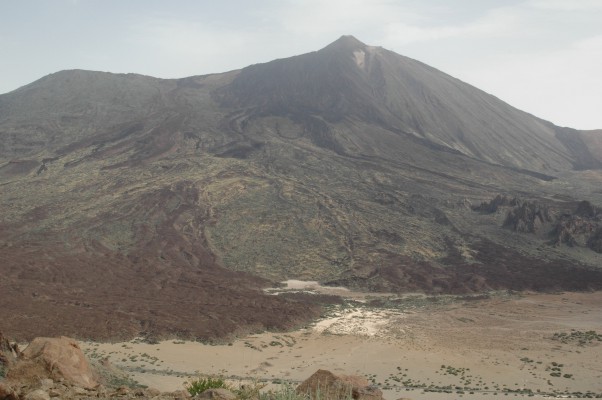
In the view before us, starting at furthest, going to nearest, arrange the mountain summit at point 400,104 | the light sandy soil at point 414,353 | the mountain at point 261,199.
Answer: the mountain summit at point 400,104
the mountain at point 261,199
the light sandy soil at point 414,353

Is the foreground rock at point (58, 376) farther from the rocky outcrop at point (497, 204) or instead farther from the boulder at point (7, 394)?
the rocky outcrop at point (497, 204)

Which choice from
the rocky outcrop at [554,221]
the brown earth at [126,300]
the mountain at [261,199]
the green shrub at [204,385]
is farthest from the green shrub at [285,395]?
the rocky outcrop at [554,221]

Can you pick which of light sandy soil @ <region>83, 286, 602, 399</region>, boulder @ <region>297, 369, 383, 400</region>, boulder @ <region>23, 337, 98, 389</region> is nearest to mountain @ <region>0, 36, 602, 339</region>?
light sandy soil @ <region>83, 286, 602, 399</region>

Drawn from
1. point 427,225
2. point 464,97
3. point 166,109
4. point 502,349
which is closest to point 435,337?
point 502,349

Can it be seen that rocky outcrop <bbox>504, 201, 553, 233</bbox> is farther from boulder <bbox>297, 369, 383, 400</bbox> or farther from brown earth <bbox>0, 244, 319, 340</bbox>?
boulder <bbox>297, 369, 383, 400</bbox>

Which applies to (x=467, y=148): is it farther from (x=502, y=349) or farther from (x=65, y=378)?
(x=65, y=378)

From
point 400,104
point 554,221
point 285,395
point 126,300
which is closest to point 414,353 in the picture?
point 126,300
